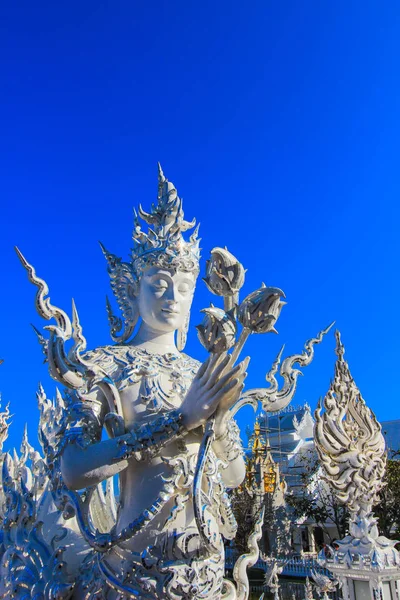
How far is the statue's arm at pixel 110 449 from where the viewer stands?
2824mm

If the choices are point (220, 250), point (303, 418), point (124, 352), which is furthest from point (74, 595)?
point (303, 418)

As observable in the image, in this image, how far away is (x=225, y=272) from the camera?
2752 millimetres

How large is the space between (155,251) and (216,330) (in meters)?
1.27

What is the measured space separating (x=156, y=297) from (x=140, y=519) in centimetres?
154

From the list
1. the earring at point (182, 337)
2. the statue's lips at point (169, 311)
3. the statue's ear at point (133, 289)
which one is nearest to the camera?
the statue's lips at point (169, 311)

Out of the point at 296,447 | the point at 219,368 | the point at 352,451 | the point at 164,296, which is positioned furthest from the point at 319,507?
the point at 219,368

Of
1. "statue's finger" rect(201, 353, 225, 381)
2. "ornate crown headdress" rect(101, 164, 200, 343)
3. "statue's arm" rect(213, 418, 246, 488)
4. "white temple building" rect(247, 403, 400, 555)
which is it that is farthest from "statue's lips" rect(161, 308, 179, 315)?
"white temple building" rect(247, 403, 400, 555)

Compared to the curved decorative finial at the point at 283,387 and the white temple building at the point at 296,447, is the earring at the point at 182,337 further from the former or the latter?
the white temple building at the point at 296,447

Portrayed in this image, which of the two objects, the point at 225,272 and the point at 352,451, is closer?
the point at 225,272

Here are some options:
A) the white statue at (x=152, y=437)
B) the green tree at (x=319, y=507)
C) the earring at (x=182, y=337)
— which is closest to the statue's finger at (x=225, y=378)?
the white statue at (x=152, y=437)

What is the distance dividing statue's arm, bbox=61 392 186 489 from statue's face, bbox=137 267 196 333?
0.99 meters

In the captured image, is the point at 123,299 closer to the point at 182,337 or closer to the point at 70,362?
the point at 182,337

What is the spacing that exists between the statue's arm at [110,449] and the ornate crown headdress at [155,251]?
117cm

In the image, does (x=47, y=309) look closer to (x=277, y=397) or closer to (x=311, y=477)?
(x=277, y=397)
